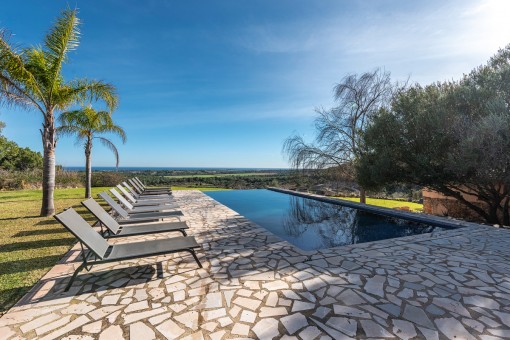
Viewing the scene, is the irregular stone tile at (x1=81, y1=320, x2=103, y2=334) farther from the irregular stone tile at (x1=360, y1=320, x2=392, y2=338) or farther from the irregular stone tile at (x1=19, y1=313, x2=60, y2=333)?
the irregular stone tile at (x1=360, y1=320, x2=392, y2=338)

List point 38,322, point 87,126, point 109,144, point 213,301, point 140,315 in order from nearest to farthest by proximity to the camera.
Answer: point 38,322
point 140,315
point 213,301
point 87,126
point 109,144

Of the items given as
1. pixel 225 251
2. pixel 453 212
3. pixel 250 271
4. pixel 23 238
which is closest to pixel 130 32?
pixel 23 238

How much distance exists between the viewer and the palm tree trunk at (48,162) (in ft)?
25.4

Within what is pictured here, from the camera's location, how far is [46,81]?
25.3 feet

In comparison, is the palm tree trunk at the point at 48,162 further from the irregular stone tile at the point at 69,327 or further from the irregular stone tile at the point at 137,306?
the irregular stone tile at the point at 137,306

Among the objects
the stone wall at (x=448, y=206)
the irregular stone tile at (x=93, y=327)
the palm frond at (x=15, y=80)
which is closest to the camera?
the irregular stone tile at (x=93, y=327)

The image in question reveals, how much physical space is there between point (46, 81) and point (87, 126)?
16.4 feet

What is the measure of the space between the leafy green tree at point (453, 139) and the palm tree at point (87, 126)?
13.2 m

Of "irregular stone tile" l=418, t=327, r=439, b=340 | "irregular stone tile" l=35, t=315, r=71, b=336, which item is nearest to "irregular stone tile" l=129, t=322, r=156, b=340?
"irregular stone tile" l=35, t=315, r=71, b=336

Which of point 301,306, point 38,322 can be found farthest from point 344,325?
point 38,322

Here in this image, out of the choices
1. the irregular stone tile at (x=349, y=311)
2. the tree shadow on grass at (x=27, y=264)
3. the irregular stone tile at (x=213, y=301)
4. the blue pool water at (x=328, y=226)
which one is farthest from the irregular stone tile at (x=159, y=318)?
the blue pool water at (x=328, y=226)

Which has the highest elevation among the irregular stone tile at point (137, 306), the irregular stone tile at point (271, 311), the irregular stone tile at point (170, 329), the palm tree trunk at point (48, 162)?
the palm tree trunk at point (48, 162)

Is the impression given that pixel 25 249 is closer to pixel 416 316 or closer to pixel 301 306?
pixel 301 306

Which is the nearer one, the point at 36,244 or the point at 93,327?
the point at 93,327
